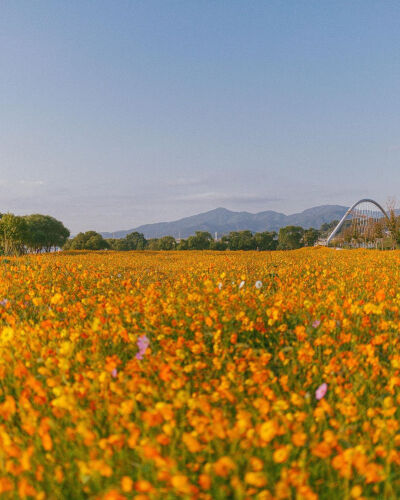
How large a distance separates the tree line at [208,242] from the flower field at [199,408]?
6944cm

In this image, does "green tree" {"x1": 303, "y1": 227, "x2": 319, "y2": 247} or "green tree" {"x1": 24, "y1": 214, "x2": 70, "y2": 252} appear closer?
"green tree" {"x1": 24, "y1": 214, "x2": 70, "y2": 252}

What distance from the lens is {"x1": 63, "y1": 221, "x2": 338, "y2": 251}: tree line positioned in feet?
261

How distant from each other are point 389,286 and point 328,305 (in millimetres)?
2854

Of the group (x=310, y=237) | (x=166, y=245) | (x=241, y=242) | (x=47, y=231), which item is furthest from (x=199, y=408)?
(x=310, y=237)

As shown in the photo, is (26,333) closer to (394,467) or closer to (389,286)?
(394,467)

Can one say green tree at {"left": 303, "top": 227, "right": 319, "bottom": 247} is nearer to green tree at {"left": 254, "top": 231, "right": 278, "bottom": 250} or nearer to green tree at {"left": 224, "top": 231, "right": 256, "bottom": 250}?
green tree at {"left": 254, "top": 231, "right": 278, "bottom": 250}

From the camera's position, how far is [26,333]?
3639mm

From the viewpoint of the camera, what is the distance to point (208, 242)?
278 feet

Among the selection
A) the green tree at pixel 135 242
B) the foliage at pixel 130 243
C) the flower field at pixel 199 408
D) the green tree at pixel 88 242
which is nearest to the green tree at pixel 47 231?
the green tree at pixel 88 242

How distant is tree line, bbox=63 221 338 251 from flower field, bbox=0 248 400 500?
69.4m

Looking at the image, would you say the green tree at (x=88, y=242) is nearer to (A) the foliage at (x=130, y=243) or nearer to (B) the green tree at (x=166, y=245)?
(A) the foliage at (x=130, y=243)

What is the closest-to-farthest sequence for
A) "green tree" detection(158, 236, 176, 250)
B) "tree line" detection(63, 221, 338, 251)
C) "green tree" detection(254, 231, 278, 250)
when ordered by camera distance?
"tree line" detection(63, 221, 338, 251) < "green tree" detection(158, 236, 176, 250) < "green tree" detection(254, 231, 278, 250)

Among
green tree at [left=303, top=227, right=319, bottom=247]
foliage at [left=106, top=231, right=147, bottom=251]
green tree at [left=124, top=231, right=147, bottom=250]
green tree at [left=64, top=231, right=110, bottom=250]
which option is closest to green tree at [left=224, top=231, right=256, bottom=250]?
green tree at [left=303, top=227, right=319, bottom=247]

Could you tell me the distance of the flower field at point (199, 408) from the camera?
5.55ft
